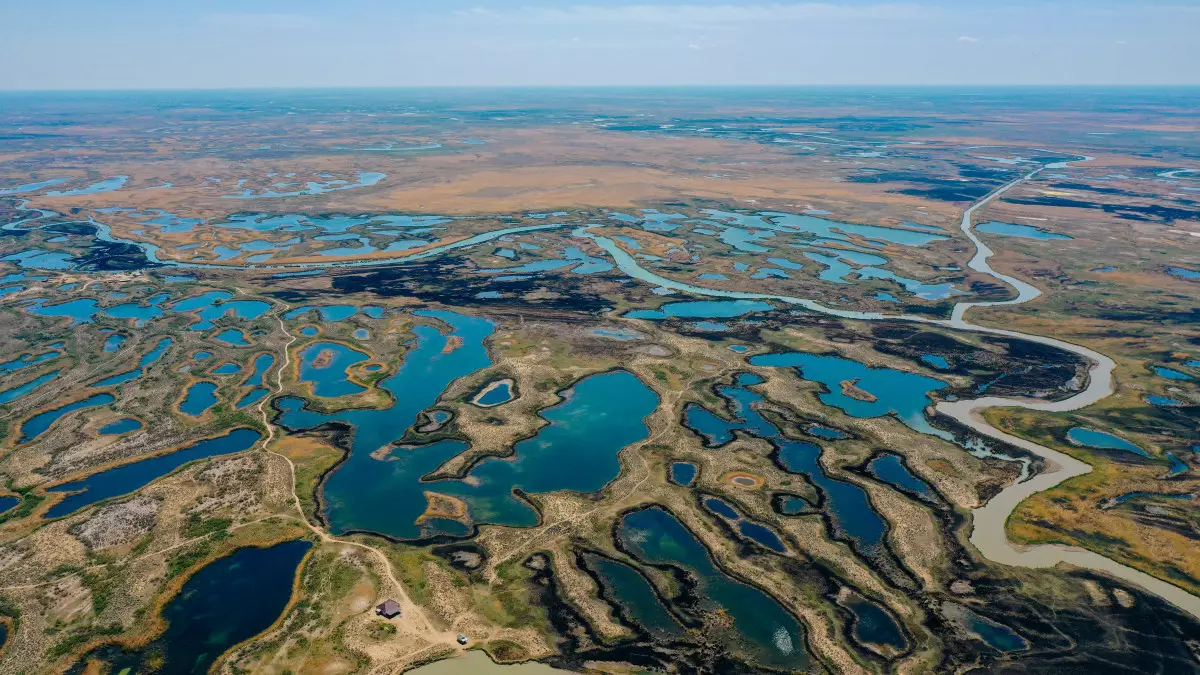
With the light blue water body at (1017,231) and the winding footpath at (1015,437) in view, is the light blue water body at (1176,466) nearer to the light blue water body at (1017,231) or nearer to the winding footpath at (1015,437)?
the winding footpath at (1015,437)

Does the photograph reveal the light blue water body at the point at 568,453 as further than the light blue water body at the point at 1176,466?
No

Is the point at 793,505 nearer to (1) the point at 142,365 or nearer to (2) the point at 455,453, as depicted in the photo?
(2) the point at 455,453

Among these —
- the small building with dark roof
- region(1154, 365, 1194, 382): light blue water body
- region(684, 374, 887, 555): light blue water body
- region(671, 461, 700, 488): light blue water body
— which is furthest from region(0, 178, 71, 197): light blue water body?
region(1154, 365, 1194, 382): light blue water body

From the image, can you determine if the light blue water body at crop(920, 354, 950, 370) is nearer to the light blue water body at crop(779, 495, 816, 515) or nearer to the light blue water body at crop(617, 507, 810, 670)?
the light blue water body at crop(779, 495, 816, 515)

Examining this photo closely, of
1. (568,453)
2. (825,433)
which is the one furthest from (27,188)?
(825,433)

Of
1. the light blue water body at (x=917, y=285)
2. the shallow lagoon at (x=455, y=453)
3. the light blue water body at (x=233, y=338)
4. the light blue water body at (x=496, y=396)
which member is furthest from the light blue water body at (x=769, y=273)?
the light blue water body at (x=233, y=338)

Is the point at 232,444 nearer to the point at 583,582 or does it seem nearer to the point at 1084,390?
the point at 583,582
